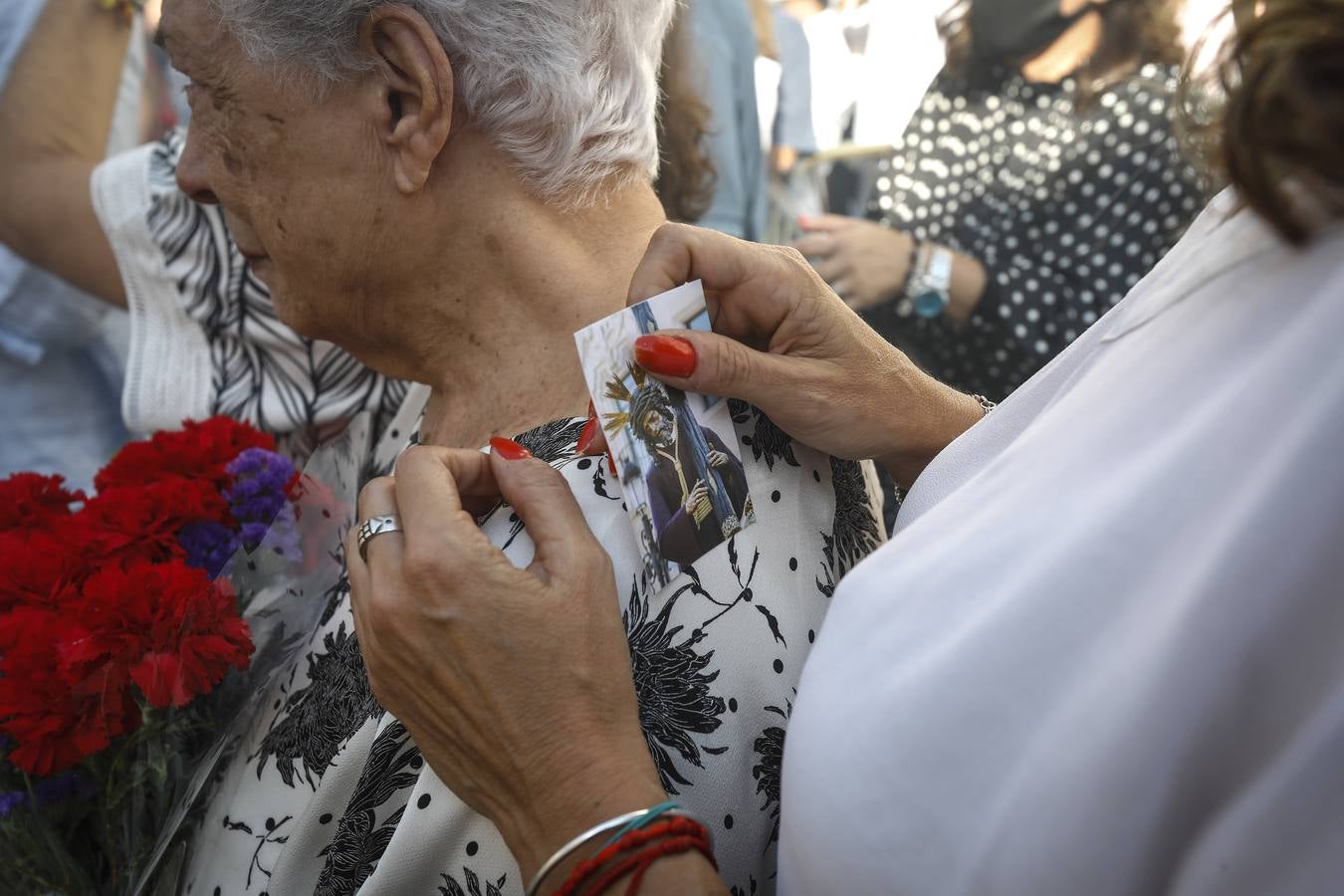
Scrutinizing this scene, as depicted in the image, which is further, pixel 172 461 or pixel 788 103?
pixel 788 103

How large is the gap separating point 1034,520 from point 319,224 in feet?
3.13

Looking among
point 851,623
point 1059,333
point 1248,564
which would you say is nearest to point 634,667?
point 851,623

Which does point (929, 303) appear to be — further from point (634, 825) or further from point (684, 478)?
point (634, 825)

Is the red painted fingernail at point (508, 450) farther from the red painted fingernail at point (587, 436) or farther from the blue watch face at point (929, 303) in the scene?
the blue watch face at point (929, 303)

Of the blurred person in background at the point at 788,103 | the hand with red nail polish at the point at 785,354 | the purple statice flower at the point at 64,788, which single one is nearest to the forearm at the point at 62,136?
the purple statice flower at the point at 64,788

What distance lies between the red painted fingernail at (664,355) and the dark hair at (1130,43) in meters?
2.13

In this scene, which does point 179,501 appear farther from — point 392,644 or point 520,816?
point 520,816

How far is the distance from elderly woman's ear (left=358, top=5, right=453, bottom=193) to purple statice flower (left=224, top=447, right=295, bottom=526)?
1.42 feet

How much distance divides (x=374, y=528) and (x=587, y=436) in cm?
23

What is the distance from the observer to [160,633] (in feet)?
3.32

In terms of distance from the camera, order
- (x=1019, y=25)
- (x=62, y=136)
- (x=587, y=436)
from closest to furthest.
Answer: (x=587, y=436) → (x=62, y=136) → (x=1019, y=25)

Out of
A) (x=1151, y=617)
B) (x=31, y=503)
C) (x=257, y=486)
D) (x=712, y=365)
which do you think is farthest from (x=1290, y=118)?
(x=31, y=503)

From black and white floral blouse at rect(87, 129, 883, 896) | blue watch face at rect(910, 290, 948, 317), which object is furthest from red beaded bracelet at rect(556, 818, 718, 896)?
blue watch face at rect(910, 290, 948, 317)

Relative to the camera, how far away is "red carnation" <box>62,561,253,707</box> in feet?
3.24
